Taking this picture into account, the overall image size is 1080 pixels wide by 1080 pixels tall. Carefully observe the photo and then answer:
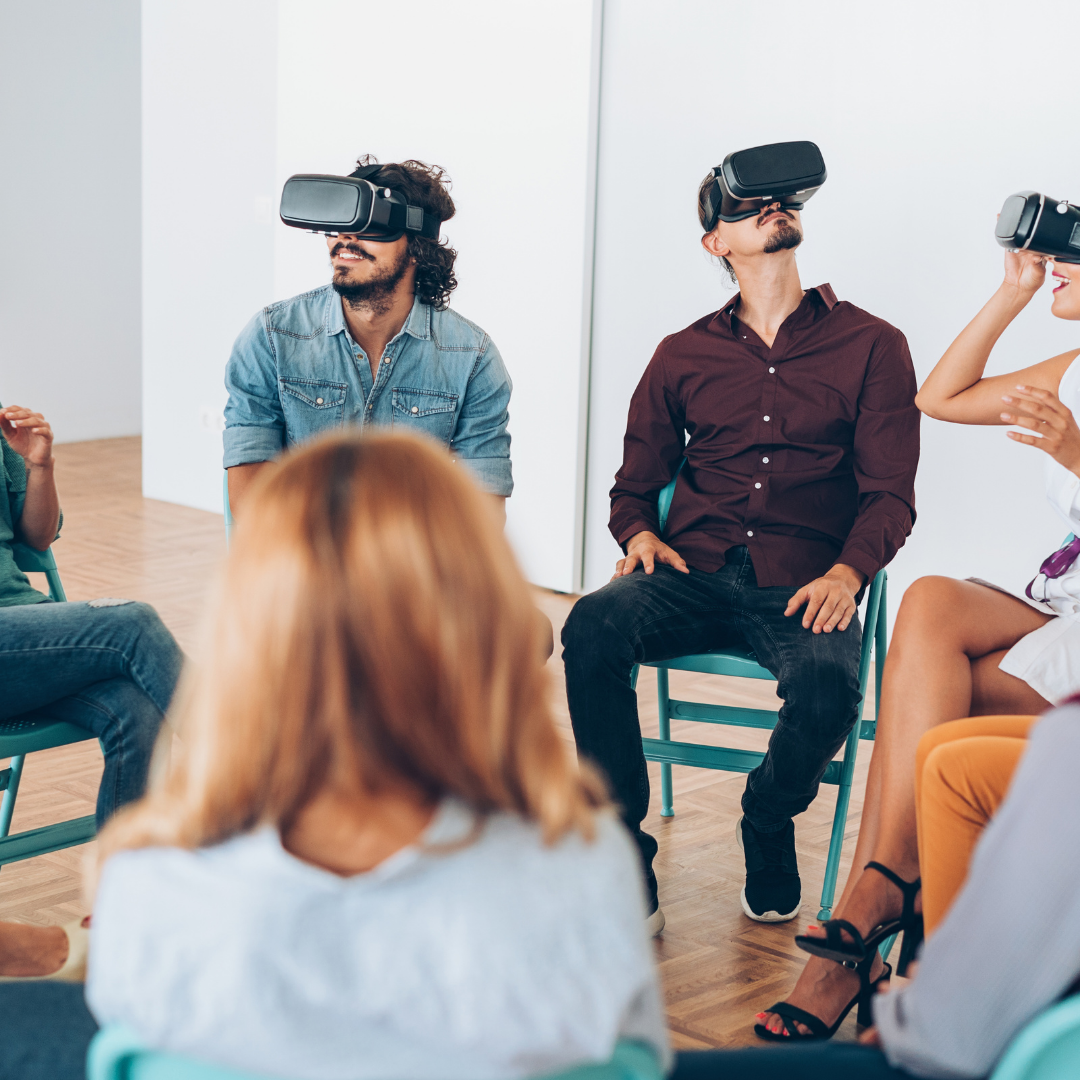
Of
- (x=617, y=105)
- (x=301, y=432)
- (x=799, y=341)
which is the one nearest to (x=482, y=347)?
(x=301, y=432)

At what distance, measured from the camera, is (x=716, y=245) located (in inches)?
96.7

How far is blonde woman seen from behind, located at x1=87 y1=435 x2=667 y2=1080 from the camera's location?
76 cm

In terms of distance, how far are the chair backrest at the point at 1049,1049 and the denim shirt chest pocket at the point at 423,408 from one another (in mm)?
1683

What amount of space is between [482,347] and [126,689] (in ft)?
3.05

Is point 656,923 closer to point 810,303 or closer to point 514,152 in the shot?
point 810,303

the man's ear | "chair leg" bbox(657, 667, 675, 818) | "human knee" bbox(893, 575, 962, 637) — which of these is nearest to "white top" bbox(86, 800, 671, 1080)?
"human knee" bbox(893, 575, 962, 637)

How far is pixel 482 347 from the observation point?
2432 mm

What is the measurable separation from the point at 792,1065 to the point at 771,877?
3.96 ft

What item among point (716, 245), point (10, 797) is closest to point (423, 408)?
point (716, 245)

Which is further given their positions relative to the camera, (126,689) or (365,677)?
(126,689)

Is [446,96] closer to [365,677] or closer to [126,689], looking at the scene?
[126,689]

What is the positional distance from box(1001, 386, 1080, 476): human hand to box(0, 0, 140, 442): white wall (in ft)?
20.1

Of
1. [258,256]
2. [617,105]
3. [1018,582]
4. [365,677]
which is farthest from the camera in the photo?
[258,256]

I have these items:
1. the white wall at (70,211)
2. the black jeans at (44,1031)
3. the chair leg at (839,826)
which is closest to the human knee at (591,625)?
the chair leg at (839,826)
